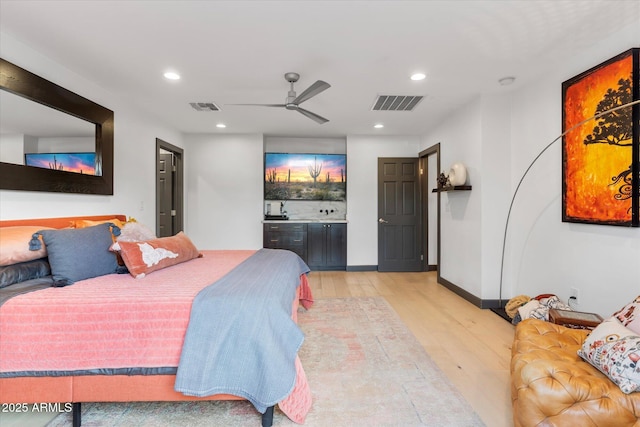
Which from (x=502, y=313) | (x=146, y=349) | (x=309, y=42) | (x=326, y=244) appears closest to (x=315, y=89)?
(x=309, y=42)

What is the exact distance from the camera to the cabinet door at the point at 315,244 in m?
5.49

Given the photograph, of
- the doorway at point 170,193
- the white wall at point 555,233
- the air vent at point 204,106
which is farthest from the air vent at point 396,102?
the doorway at point 170,193

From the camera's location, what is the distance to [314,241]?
5504 mm

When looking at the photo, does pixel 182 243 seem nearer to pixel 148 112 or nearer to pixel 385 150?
pixel 148 112

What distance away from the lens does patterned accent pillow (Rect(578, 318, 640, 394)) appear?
1327 millimetres

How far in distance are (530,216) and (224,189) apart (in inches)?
182

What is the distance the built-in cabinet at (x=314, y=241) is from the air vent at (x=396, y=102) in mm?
2275

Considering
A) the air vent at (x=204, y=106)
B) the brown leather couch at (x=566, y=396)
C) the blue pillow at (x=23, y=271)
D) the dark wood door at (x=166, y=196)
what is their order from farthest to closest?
the dark wood door at (x=166, y=196) < the air vent at (x=204, y=106) < the blue pillow at (x=23, y=271) < the brown leather couch at (x=566, y=396)

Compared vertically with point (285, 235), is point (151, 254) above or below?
above

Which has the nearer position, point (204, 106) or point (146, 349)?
point (146, 349)

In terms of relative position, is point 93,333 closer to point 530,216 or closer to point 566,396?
point 566,396

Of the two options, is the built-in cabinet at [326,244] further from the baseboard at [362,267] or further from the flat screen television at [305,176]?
the flat screen television at [305,176]

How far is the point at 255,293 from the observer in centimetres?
168

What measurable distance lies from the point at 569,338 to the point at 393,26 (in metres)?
2.38
